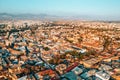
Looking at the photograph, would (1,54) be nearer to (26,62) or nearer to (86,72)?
(26,62)

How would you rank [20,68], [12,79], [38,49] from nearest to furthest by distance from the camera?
1. [12,79]
2. [20,68]
3. [38,49]

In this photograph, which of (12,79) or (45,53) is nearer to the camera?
(12,79)

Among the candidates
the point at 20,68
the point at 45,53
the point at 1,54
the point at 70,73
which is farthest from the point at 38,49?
the point at 70,73

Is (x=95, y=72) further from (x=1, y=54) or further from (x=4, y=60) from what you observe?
(x=1, y=54)

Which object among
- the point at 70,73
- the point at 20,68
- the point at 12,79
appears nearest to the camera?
the point at 12,79

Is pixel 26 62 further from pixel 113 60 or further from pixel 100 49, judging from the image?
pixel 100 49

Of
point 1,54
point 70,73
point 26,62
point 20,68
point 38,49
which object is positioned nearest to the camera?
point 70,73

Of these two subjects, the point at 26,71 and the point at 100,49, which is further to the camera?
the point at 100,49

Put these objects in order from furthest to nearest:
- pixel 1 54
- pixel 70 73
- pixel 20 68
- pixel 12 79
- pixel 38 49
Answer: pixel 38 49 → pixel 1 54 → pixel 20 68 → pixel 70 73 → pixel 12 79

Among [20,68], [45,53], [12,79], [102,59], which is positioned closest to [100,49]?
[102,59]
